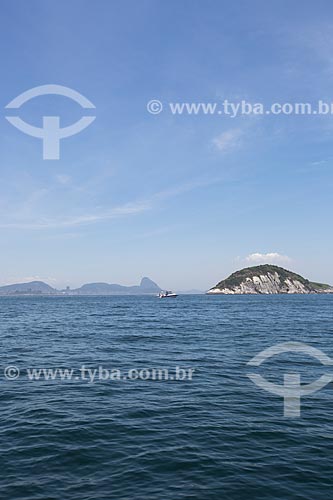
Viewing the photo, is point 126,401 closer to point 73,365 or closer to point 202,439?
point 202,439

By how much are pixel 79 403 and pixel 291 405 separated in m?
11.3

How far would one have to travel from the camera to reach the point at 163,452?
43.6 ft

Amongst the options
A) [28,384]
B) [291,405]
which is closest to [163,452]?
[291,405]

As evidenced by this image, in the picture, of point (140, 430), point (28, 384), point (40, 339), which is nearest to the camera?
point (140, 430)

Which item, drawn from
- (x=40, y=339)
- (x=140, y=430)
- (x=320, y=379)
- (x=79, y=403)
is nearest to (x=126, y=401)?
(x=79, y=403)

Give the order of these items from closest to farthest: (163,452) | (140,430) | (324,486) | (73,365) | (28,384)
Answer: (324,486), (163,452), (140,430), (28,384), (73,365)

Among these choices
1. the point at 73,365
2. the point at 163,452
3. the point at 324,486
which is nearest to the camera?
the point at 324,486

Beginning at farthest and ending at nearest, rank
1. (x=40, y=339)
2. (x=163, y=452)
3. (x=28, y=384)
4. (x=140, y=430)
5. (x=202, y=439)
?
(x=40, y=339) < (x=28, y=384) < (x=140, y=430) < (x=202, y=439) < (x=163, y=452)

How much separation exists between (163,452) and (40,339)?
32650 millimetres

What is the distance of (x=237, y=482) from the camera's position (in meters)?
11.3

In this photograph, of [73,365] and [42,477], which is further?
[73,365]

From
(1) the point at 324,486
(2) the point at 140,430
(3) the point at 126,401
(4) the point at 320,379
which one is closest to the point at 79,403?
(3) the point at 126,401

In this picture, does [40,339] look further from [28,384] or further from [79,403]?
[79,403]

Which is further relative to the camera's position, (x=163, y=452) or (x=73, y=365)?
(x=73, y=365)
